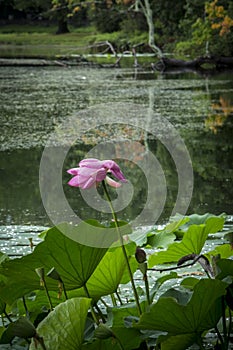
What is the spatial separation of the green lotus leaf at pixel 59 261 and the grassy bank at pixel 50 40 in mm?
23954

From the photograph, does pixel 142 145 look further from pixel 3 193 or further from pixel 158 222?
pixel 158 222

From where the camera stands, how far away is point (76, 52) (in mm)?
28531

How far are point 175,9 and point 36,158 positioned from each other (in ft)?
68.2

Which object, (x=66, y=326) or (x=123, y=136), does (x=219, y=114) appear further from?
(x=66, y=326)

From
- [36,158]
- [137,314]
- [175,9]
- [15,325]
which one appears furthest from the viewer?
[175,9]

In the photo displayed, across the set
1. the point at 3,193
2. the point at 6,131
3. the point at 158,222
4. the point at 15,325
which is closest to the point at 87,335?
the point at 15,325

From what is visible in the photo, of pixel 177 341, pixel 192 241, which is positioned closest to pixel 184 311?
pixel 177 341

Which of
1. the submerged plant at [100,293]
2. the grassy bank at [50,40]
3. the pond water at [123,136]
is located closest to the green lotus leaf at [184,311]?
the submerged plant at [100,293]

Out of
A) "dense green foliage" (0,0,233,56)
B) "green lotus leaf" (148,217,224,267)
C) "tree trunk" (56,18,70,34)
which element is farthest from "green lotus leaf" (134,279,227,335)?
"tree trunk" (56,18,70,34)

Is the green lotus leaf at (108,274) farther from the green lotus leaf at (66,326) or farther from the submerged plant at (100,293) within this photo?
the green lotus leaf at (66,326)

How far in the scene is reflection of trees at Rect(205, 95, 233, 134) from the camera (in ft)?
31.1

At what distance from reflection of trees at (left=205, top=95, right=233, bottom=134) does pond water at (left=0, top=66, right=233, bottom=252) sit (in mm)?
13

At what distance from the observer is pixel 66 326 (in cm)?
161

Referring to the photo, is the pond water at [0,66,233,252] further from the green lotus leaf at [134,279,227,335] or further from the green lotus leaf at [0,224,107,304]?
the green lotus leaf at [134,279,227,335]
